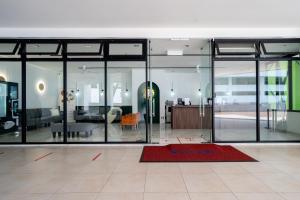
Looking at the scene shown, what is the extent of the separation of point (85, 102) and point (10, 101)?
252cm

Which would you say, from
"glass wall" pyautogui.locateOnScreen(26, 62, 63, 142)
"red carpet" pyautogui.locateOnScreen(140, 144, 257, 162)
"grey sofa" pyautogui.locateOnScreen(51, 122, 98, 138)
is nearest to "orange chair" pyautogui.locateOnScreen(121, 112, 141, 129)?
"grey sofa" pyautogui.locateOnScreen(51, 122, 98, 138)

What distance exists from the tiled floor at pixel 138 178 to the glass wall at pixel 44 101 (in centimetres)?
146

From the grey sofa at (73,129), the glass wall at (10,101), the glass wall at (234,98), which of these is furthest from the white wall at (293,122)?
the glass wall at (10,101)

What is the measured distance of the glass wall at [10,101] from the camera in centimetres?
715

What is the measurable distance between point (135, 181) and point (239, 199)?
→ 1652 mm

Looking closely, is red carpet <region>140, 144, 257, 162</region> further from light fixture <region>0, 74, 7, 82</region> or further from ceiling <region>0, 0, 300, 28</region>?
light fixture <region>0, 74, 7, 82</region>

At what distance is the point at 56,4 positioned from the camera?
4.99 metres

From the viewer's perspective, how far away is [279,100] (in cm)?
837

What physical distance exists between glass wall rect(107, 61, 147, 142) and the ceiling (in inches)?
63.7

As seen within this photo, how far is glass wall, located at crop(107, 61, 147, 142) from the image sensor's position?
24.2ft

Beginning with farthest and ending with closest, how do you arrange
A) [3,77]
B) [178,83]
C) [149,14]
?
[178,83] → [3,77] → [149,14]

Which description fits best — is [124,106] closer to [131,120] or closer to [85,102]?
[131,120]

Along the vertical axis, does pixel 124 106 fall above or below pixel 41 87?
below

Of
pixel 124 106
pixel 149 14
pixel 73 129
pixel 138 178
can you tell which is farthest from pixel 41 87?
pixel 138 178
